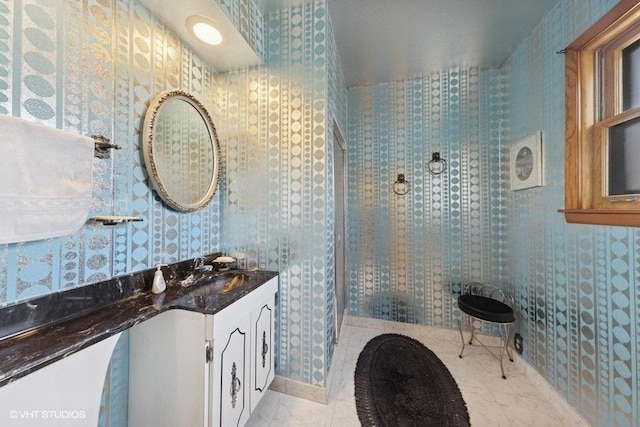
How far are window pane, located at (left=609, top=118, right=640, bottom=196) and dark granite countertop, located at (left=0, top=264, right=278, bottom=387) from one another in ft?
6.84

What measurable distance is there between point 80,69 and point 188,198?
715mm

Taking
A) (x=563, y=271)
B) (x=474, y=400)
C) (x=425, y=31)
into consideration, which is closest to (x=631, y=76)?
(x=563, y=271)

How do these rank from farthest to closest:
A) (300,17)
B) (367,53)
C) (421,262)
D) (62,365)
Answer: (421,262), (367,53), (300,17), (62,365)

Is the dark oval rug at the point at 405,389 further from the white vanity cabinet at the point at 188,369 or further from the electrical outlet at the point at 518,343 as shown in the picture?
the white vanity cabinet at the point at 188,369

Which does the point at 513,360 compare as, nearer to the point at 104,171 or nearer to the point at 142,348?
the point at 142,348

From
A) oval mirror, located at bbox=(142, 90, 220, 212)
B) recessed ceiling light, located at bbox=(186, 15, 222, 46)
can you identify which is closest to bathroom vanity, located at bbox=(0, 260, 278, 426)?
oval mirror, located at bbox=(142, 90, 220, 212)

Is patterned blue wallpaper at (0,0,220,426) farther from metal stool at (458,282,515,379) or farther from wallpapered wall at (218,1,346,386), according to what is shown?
metal stool at (458,282,515,379)

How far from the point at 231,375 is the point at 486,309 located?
189 cm

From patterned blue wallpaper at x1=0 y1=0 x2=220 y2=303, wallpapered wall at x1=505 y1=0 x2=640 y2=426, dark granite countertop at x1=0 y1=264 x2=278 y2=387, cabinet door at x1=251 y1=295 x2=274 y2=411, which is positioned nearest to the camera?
dark granite countertop at x1=0 y1=264 x2=278 y2=387

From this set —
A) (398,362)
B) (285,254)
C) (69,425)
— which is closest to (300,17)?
(285,254)

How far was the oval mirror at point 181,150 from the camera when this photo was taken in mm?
1188

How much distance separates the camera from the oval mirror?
1.19 metres

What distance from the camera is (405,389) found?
1.55 meters

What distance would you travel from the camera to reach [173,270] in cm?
131
